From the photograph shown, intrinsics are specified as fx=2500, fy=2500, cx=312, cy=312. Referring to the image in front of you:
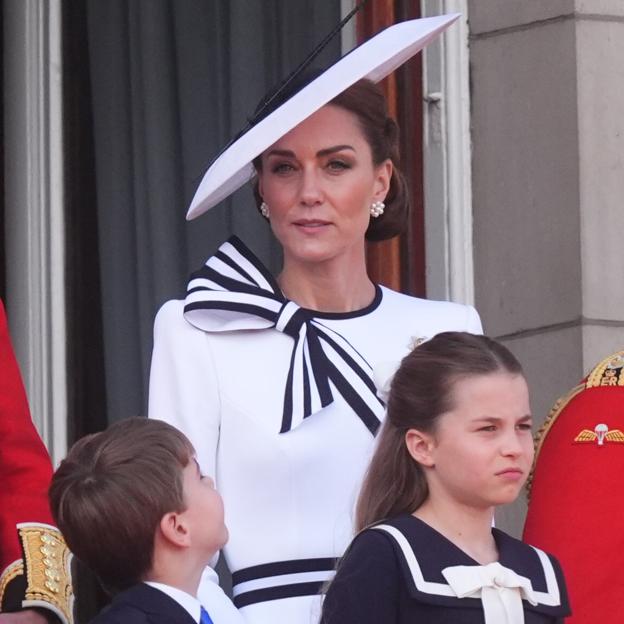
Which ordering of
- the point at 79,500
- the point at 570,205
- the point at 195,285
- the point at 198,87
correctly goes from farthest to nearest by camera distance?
the point at 198,87 → the point at 570,205 → the point at 195,285 → the point at 79,500

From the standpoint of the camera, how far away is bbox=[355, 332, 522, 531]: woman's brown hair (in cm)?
455

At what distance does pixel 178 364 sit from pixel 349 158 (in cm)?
57

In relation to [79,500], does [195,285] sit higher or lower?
higher

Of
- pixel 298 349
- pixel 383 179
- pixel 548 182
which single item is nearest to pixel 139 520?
pixel 298 349

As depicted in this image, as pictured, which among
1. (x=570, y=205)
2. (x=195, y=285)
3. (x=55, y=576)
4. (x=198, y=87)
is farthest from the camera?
(x=198, y=87)

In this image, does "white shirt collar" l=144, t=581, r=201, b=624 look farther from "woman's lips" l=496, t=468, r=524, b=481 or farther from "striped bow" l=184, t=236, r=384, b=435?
"striped bow" l=184, t=236, r=384, b=435

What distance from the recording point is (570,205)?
6.39 meters

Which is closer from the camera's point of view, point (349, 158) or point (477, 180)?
point (349, 158)

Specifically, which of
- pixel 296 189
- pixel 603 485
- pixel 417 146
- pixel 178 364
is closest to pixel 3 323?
pixel 178 364

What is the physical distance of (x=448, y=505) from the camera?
452 cm

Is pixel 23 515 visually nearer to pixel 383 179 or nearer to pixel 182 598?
pixel 182 598

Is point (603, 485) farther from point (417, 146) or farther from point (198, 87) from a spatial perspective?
point (198, 87)

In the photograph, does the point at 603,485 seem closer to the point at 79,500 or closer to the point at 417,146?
the point at 79,500

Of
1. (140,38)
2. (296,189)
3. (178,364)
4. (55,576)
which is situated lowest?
(55,576)
